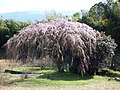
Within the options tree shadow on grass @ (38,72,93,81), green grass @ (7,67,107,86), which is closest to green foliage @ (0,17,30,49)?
green grass @ (7,67,107,86)

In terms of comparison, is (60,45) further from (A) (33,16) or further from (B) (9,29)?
(A) (33,16)

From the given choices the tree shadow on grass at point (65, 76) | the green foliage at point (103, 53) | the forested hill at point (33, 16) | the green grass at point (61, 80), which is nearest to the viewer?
the green grass at point (61, 80)

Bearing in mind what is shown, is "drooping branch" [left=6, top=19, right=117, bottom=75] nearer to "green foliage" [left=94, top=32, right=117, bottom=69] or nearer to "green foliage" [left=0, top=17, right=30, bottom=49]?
"green foliage" [left=94, top=32, right=117, bottom=69]

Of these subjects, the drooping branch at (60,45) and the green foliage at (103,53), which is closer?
the drooping branch at (60,45)

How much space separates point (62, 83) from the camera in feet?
→ 48.2

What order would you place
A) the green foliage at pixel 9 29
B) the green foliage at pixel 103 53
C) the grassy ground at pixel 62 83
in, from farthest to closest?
the green foliage at pixel 9 29, the green foliage at pixel 103 53, the grassy ground at pixel 62 83

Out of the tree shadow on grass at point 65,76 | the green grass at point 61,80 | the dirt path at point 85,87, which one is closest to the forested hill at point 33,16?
the tree shadow on grass at point 65,76

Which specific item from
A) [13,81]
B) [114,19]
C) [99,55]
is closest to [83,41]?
[99,55]

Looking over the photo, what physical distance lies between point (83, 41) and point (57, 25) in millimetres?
1584

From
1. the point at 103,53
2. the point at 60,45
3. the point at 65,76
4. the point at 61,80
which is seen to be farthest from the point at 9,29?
the point at 61,80

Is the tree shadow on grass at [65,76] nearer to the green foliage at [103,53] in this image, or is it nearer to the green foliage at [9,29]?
the green foliage at [103,53]

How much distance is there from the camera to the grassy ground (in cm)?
1393

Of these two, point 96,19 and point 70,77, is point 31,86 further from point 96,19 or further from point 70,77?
point 96,19

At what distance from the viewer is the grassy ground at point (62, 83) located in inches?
548
